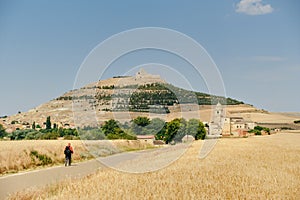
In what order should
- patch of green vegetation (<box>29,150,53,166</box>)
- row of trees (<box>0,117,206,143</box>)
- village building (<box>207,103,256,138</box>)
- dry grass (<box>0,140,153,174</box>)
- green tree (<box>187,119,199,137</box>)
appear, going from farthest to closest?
village building (<box>207,103,256,138</box>) < green tree (<box>187,119,199,137</box>) < row of trees (<box>0,117,206,143</box>) < patch of green vegetation (<box>29,150,53,166</box>) < dry grass (<box>0,140,153,174</box>)

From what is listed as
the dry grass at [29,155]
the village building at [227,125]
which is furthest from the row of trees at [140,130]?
the village building at [227,125]

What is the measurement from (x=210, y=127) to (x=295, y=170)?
10205 cm

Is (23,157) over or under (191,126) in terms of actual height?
under

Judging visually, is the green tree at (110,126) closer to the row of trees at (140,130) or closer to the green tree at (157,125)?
the row of trees at (140,130)

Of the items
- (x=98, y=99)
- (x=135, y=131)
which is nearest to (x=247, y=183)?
(x=135, y=131)

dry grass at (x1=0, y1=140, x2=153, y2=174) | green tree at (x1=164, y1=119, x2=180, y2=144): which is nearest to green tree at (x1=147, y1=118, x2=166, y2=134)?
dry grass at (x1=0, y1=140, x2=153, y2=174)

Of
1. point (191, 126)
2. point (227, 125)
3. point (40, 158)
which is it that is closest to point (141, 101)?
point (191, 126)

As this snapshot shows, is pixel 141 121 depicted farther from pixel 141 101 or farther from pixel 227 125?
pixel 227 125

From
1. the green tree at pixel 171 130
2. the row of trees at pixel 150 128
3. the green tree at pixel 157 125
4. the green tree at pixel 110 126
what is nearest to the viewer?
the green tree at pixel 157 125

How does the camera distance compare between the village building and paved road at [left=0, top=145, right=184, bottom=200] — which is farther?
the village building

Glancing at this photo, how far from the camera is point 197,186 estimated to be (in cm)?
1216

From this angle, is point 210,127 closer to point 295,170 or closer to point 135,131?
point 135,131

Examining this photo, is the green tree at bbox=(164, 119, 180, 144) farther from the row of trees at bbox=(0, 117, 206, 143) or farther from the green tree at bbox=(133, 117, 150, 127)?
the green tree at bbox=(133, 117, 150, 127)

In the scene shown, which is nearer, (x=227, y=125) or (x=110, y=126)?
(x=110, y=126)
